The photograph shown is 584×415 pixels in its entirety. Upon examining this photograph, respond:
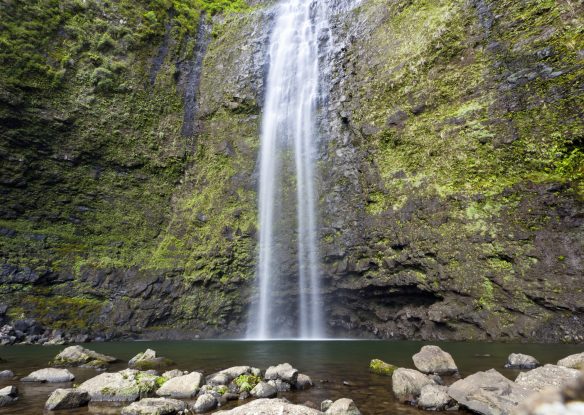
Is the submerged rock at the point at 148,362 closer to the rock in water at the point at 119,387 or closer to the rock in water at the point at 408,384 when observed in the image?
the rock in water at the point at 119,387

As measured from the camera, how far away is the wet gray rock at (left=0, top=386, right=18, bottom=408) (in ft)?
22.1

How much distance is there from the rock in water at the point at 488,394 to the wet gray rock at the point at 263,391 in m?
3.17

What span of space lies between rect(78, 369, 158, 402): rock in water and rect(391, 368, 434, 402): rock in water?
4732mm

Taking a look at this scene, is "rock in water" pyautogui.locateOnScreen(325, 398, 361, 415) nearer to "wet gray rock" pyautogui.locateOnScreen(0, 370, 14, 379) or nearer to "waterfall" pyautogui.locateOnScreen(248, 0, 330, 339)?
"wet gray rock" pyautogui.locateOnScreen(0, 370, 14, 379)

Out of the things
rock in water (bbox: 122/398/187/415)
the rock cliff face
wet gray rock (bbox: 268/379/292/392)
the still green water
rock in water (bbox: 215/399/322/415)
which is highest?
the rock cliff face

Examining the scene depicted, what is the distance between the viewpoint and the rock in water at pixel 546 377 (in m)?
6.25

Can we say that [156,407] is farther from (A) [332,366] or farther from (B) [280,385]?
(A) [332,366]

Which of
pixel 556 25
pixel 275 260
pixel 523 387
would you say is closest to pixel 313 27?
pixel 556 25

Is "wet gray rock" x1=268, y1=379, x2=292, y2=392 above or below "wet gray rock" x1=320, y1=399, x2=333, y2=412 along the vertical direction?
below

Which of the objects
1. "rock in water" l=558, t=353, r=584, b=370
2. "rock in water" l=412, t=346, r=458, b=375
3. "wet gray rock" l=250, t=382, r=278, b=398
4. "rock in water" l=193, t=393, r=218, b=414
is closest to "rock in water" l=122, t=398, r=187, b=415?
"rock in water" l=193, t=393, r=218, b=414

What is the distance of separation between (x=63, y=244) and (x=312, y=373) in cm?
2056

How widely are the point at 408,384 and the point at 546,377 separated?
7.64 ft

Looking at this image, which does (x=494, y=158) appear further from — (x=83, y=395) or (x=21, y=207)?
(x=21, y=207)

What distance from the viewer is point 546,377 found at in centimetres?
656
